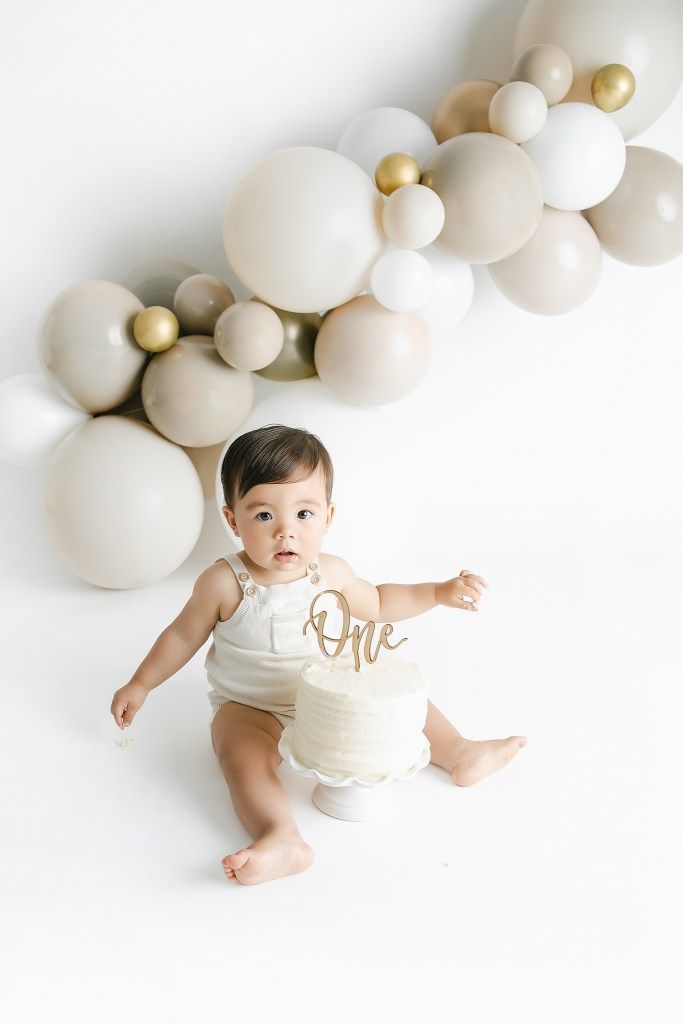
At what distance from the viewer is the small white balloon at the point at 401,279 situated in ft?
6.07

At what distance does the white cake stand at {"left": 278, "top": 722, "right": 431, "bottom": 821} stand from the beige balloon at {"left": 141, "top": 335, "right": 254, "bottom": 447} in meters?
0.77

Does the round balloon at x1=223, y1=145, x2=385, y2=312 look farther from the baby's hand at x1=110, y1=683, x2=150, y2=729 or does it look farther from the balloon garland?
the baby's hand at x1=110, y1=683, x2=150, y2=729

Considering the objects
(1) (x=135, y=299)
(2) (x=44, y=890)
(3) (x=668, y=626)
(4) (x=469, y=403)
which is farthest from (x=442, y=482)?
(2) (x=44, y=890)

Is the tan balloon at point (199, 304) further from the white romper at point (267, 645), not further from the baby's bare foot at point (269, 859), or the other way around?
the baby's bare foot at point (269, 859)

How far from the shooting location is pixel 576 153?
6.24ft

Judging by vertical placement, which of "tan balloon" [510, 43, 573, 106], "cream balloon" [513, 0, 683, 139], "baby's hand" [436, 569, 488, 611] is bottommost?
"baby's hand" [436, 569, 488, 611]

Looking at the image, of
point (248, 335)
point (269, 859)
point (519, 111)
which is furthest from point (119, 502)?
point (519, 111)

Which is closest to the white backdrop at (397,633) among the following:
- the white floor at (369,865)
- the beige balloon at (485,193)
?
the white floor at (369,865)

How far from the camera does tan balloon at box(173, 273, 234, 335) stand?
2012 millimetres

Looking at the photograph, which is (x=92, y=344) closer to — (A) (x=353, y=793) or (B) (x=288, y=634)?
(B) (x=288, y=634)

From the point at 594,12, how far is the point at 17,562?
155 centimetres

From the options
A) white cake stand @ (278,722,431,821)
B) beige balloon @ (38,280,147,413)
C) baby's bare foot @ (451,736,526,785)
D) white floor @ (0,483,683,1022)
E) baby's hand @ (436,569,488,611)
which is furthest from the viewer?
beige balloon @ (38,280,147,413)

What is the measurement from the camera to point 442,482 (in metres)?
2.44

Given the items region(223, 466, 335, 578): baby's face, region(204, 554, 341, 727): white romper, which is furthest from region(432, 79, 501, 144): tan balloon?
region(204, 554, 341, 727): white romper
